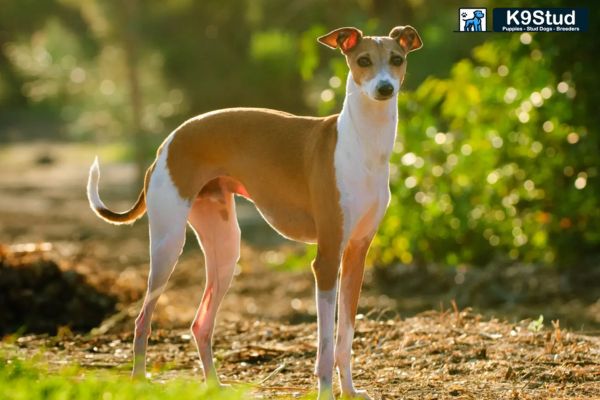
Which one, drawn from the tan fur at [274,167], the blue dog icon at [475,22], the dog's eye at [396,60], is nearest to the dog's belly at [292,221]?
the tan fur at [274,167]

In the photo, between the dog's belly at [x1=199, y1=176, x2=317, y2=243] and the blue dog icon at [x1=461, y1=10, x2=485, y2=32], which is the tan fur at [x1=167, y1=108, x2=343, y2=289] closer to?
the dog's belly at [x1=199, y1=176, x2=317, y2=243]

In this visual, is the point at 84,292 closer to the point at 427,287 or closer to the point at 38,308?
the point at 38,308

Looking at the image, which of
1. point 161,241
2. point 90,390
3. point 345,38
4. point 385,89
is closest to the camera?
point 90,390

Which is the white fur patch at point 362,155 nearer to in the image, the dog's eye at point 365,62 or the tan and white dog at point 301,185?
the tan and white dog at point 301,185

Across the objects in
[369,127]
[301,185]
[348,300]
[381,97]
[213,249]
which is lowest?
[348,300]

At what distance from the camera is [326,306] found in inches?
194

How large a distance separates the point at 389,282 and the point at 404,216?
703mm

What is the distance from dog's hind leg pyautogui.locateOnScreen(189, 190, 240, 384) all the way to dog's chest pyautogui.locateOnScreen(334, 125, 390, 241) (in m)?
0.97

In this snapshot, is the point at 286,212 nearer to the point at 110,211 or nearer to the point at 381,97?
the point at 381,97

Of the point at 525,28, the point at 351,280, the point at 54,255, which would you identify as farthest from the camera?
the point at 525,28

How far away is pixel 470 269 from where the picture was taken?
31.3 feet

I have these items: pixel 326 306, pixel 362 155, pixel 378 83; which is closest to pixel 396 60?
pixel 378 83

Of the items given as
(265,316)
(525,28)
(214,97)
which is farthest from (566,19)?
(214,97)

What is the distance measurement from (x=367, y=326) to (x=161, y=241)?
6.48 ft
